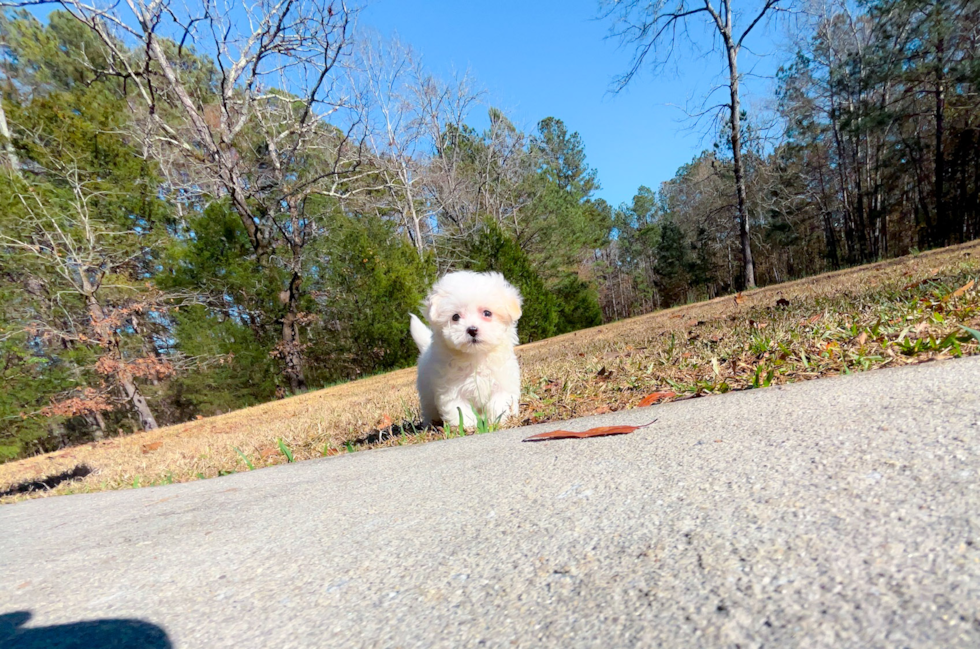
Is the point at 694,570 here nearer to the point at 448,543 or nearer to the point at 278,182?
the point at 448,543

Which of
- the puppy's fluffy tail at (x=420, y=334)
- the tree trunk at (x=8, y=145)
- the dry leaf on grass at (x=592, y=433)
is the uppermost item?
the tree trunk at (x=8, y=145)

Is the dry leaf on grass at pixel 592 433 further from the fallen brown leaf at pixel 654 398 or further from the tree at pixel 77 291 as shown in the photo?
the tree at pixel 77 291

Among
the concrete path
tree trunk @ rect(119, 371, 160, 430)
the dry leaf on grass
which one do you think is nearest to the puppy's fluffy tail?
the dry leaf on grass

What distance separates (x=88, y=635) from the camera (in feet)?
3.02

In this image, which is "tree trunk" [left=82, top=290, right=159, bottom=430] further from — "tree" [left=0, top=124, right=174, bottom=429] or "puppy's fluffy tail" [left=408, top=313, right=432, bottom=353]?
"puppy's fluffy tail" [left=408, top=313, right=432, bottom=353]

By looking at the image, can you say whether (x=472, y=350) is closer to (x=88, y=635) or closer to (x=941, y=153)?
(x=88, y=635)

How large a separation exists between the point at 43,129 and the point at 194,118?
21.7ft

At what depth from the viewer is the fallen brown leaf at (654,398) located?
8.45 ft

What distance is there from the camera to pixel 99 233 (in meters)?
12.0

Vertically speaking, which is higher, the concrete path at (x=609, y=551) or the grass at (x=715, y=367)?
the concrete path at (x=609, y=551)

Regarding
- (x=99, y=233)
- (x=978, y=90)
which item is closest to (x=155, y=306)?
(x=99, y=233)

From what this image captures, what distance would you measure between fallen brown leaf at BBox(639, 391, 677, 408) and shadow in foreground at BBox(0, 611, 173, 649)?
2.23 m

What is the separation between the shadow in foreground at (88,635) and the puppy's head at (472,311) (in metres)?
2.32

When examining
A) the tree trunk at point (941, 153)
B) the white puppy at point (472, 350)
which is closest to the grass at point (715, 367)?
the white puppy at point (472, 350)
